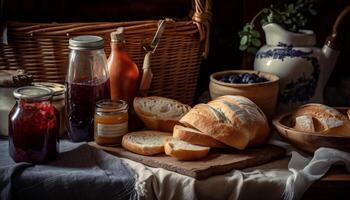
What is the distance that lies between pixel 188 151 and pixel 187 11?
477mm

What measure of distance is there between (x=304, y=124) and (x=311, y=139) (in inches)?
1.8

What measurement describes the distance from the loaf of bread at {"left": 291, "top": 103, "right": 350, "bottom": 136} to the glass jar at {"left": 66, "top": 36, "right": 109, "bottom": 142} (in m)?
0.36

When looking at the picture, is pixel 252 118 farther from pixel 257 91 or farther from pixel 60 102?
pixel 60 102

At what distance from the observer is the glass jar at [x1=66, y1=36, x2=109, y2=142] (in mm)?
1131

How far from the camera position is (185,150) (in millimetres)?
1024

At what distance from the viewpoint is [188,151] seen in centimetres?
103

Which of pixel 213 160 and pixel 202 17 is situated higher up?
pixel 202 17

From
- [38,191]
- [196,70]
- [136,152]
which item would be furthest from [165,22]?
[38,191]

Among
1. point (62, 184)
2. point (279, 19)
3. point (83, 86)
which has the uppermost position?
A: point (279, 19)

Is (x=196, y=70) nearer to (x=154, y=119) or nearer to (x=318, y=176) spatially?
(x=154, y=119)

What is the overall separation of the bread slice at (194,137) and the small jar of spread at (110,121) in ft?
0.33

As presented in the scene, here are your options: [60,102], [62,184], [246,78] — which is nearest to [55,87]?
[60,102]

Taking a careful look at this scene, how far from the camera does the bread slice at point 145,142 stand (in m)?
1.06

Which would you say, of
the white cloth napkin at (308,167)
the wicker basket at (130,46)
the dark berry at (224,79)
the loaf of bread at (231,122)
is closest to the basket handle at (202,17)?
the wicker basket at (130,46)
